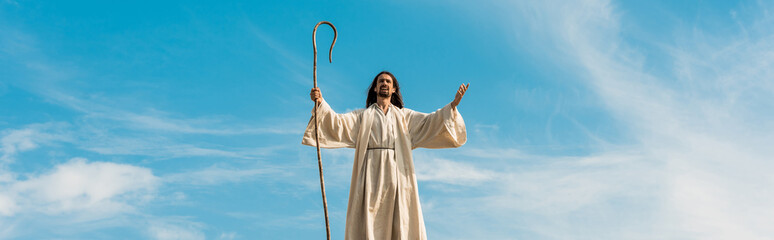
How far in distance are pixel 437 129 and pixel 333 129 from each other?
64.1 inches

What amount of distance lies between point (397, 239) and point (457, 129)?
205 cm

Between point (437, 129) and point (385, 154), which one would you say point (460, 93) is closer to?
point (437, 129)

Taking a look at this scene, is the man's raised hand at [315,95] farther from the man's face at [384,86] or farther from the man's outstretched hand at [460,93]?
the man's outstretched hand at [460,93]

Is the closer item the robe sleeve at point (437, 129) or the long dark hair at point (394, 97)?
the robe sleeve at point (437, 129)

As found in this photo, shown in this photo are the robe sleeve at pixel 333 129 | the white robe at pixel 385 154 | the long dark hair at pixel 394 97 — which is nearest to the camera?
the white robe at pixel 385 154

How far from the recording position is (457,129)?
12117mm

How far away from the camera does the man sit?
1131 centimetres

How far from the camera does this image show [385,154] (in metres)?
11.6

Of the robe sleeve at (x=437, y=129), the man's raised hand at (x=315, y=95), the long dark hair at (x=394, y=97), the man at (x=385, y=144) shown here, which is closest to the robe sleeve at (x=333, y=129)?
the man at (x=385, y=144)

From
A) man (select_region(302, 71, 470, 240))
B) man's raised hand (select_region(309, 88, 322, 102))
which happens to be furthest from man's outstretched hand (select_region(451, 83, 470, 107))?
man's raised hand (select_region(309, 88, 322, 102))

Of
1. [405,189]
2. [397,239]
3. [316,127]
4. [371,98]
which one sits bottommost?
[397,239]

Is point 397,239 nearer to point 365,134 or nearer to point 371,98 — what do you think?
point 365,134

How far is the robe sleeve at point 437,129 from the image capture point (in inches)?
471

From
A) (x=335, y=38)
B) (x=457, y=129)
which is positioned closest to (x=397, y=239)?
(x=457, y=129)
